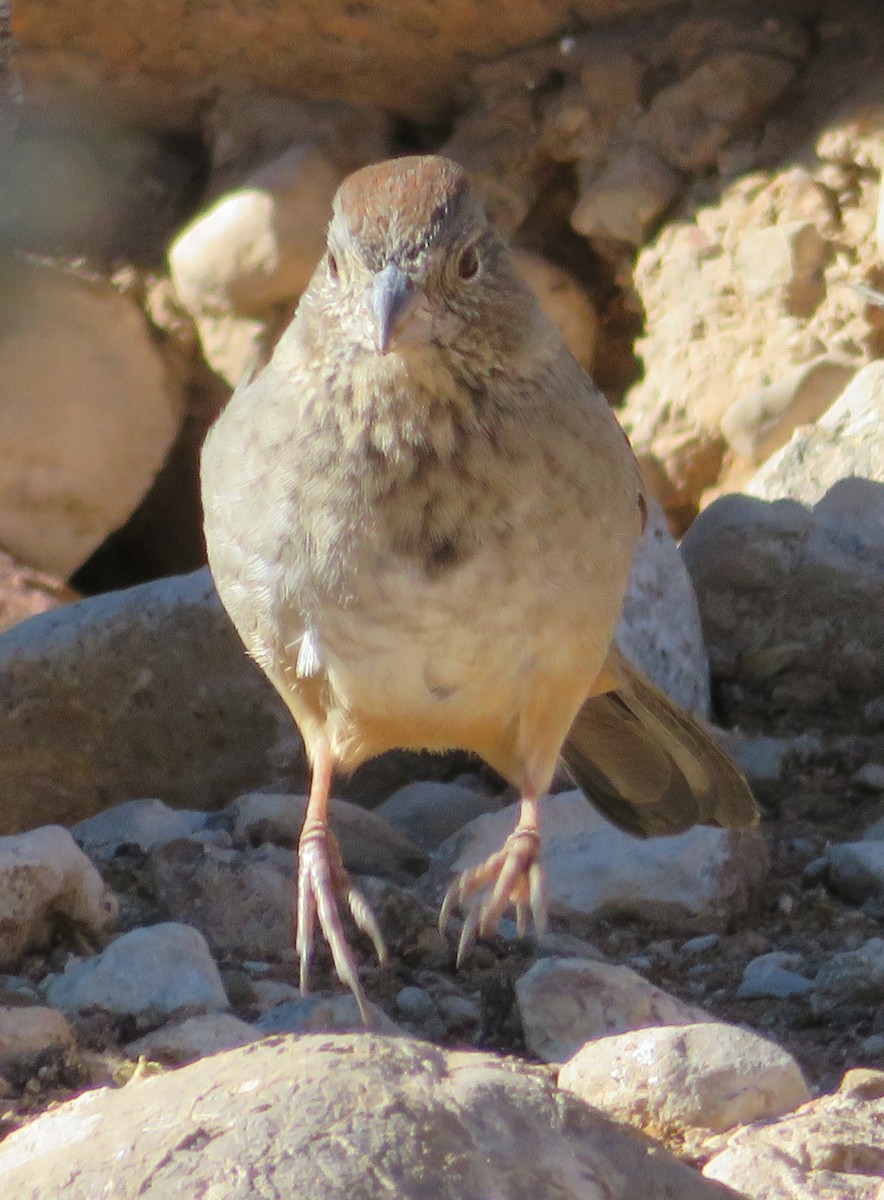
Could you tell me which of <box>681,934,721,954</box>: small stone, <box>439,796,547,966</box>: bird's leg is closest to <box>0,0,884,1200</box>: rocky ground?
<box>681,934,721,954</box>: small stone

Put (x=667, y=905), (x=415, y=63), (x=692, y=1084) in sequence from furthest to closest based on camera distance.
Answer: (x=415, y=63), (x=667, y=905), (x=692, y=1084)

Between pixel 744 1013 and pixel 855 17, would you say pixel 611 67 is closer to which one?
pixel 855 17

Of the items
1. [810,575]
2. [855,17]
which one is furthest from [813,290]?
[810,575]

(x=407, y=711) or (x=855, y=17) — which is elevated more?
(x=855, y=17)

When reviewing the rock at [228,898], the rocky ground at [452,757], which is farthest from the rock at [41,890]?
the rock at [228,898]

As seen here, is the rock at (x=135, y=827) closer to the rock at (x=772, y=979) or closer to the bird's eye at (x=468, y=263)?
the rock at (x=772, y=979)

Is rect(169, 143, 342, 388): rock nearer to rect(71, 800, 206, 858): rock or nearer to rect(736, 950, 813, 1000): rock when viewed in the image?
rect(71, 800, 206, 858): rock

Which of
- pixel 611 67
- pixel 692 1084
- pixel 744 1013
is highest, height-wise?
pixel 611 67
